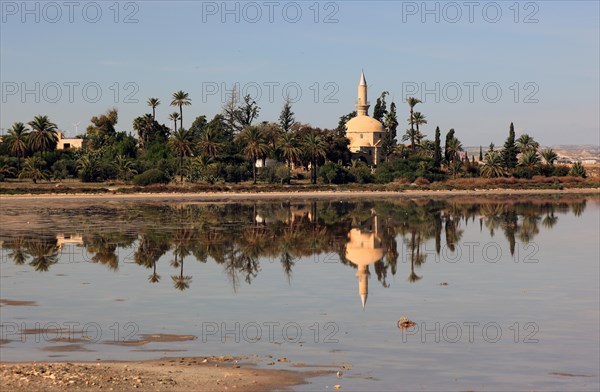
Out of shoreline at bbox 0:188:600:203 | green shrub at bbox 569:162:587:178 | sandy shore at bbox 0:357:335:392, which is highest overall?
green shrub at bbox 569:162:587:178

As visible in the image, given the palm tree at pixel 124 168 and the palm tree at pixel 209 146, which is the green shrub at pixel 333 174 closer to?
the palm tree at pixel 209 146

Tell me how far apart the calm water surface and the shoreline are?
35.6 metres

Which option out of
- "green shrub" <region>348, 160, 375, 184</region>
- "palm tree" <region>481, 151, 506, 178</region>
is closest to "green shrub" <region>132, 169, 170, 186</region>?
"green shrub" <region>348, 160, 375, 184</region>

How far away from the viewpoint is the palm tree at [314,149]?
10856 centimetres

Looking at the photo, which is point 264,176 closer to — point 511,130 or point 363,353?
point 511,130

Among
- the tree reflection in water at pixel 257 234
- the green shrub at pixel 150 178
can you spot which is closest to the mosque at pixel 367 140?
the green shrub at pixel 150 178

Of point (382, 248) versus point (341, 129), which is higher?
point (341, 129)

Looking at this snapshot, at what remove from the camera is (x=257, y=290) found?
83.4 ft

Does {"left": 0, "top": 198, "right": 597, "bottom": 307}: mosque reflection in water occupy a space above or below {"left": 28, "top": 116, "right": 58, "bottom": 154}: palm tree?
below

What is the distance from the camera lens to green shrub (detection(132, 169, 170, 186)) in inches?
3893

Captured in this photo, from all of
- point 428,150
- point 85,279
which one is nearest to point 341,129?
point 428,150

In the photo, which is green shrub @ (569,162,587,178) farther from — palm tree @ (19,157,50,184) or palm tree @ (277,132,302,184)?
palm tree @ (19,157,50,184)

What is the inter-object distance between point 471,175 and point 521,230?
7409 centimetres

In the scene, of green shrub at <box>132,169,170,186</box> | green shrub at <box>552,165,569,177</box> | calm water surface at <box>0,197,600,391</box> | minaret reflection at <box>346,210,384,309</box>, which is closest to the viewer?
calm water surface at <box>0,197,600,391</box>
